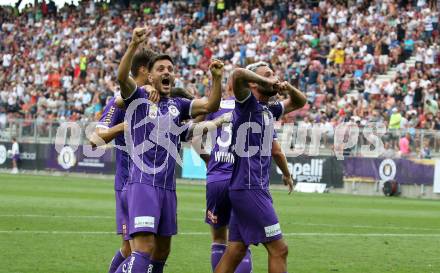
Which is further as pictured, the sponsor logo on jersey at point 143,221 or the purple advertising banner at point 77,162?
the purple advertising banner at point 77,162

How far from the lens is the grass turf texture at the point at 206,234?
1275 cm

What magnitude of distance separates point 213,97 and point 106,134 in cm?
106

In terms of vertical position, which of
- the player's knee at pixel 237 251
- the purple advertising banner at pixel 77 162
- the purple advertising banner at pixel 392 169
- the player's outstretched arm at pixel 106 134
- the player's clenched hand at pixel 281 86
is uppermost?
the player's clenched hand at pixel 281 86

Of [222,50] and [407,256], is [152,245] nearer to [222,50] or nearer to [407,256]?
[407,256]

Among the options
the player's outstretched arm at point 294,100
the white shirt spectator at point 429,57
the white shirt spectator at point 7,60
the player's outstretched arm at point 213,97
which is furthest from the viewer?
the white shirt spectator at point 7,60

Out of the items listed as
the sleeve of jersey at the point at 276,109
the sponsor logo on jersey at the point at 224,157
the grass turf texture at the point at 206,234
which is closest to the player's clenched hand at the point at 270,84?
the sleeve of jersey at the point at 276,109

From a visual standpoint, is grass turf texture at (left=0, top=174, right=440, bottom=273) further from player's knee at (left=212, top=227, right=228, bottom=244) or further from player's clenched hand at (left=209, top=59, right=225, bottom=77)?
player's clenched hand at (left=209, top=59, right=225, bottom=77)

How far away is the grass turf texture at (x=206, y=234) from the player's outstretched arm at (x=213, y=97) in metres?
3.07

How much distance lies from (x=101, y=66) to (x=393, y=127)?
18256mm

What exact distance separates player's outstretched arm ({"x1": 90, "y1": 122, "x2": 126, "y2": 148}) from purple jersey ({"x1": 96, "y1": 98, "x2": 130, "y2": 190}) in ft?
0.72

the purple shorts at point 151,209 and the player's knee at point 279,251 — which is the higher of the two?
the purple shorts at point 151,209

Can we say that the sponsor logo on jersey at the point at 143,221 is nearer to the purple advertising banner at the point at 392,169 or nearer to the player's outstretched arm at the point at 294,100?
the player's outstretched arm at the point at 294,100

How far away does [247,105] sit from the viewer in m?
9.70

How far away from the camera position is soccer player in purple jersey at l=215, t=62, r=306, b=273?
9.59 m
